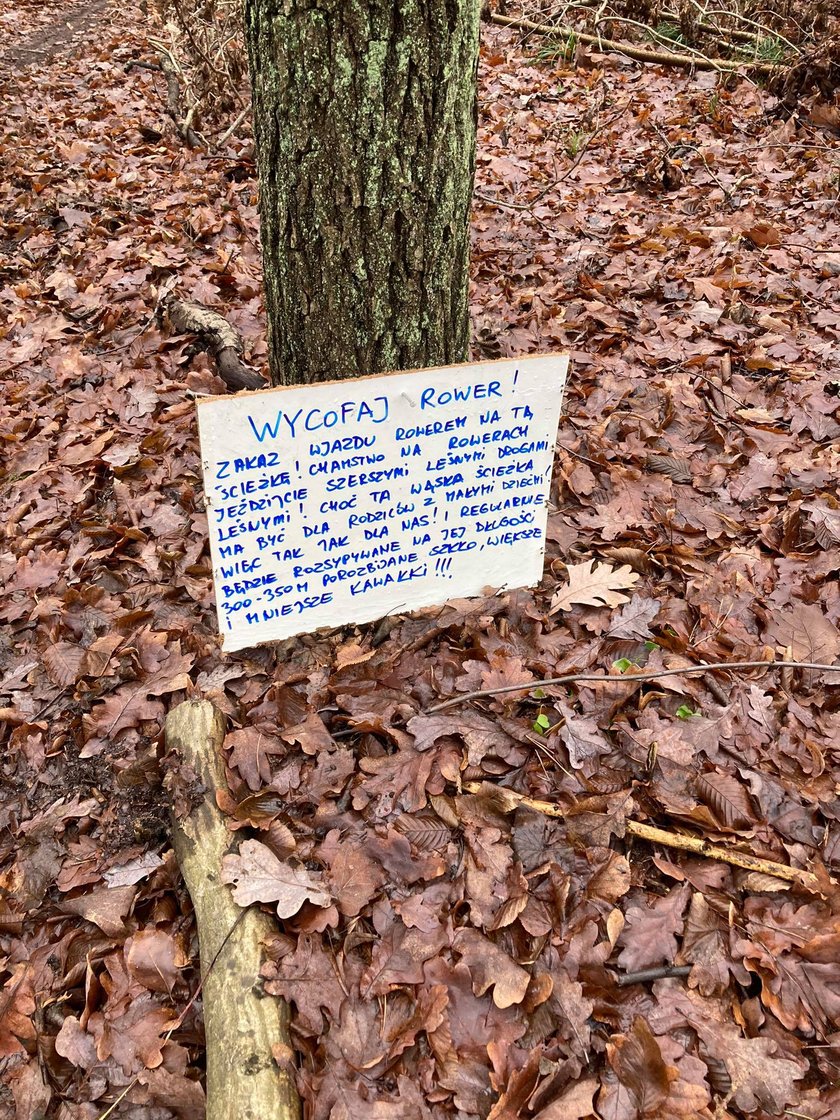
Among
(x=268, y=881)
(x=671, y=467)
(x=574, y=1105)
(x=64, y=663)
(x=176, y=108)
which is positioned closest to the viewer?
(x=574, y=1105)

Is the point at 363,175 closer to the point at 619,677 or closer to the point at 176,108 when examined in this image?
the point at 619,677

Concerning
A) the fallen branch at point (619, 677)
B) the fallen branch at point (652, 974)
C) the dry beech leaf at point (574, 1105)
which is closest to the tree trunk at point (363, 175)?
the fallen branch at point (619, 677)

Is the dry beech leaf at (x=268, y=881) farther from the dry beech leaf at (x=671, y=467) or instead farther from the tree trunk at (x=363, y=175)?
the dry beech leaf at (x=671, y=467)

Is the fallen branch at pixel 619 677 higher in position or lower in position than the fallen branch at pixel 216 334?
lower

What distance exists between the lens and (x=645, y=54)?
714 centimetres

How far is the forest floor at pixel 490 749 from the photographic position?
1.54 meters

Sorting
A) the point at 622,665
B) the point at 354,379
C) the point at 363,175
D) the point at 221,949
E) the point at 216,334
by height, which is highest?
the point at 363,175

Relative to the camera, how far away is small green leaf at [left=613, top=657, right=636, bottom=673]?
2.18m

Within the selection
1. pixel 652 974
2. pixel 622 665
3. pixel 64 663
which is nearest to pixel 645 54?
pixel 622 665

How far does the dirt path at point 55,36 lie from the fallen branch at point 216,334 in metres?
7.90

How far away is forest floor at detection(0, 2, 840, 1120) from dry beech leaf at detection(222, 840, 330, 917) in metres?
0.04

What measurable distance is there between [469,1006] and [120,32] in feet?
44.8

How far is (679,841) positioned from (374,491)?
1262mm

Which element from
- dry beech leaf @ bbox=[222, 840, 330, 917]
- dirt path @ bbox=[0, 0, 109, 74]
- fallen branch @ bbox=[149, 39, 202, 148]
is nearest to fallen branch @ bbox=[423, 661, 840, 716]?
dry beech leaf @ bbox=[222, 840, 330, 917]
